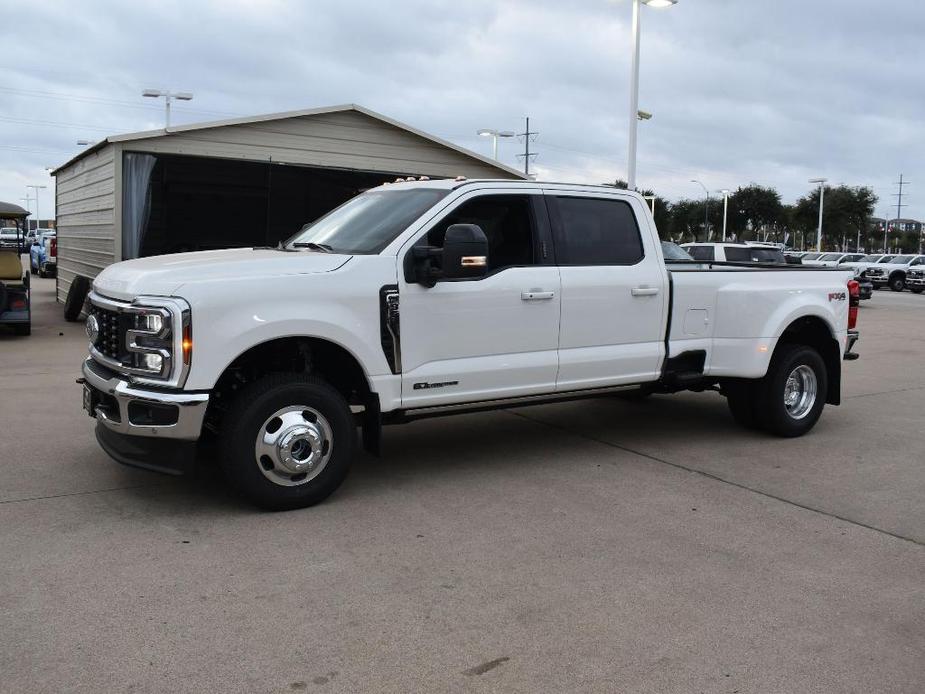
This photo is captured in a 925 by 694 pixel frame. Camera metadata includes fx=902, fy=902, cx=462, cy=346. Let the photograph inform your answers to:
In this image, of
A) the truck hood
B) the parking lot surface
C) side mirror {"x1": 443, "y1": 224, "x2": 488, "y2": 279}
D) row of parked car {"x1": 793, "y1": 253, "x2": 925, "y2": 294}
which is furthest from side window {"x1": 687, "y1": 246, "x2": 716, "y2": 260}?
the truck hood

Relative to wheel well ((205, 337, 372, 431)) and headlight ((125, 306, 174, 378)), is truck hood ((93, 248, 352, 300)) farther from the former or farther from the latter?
wheel well ((205, 337, 372, 431))

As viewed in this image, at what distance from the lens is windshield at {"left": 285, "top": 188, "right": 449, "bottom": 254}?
580 centimetres

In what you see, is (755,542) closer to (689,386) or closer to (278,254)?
(689,386)

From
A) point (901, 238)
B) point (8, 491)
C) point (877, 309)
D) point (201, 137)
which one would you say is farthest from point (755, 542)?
point (901, 238)

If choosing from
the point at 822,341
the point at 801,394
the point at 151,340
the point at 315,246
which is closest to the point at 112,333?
the point at 151,340

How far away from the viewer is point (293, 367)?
18.6ft

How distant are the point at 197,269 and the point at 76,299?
12.7m

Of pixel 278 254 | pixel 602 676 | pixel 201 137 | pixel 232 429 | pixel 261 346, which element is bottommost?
pixel 602 676

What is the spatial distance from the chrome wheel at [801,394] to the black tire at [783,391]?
0.02m

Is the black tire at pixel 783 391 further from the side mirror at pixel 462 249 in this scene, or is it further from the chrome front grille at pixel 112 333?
the chrome front grille at pixel 112 333

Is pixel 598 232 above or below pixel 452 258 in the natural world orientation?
above

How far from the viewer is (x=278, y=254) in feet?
18.9

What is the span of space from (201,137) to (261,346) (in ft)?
36.4

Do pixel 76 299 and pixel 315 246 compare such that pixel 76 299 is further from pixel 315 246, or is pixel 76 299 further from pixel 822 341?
pixel 822 341
